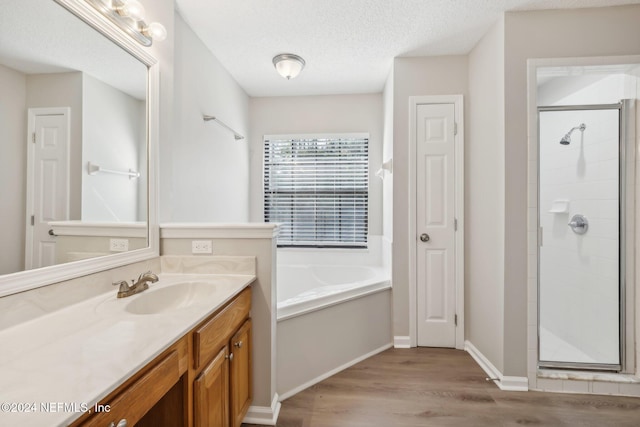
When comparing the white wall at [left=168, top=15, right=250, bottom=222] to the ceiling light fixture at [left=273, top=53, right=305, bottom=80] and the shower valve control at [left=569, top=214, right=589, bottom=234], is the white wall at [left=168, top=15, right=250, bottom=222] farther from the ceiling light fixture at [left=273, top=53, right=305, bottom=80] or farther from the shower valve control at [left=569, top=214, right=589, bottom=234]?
the shower valve control at [left=569, top=214, right=589, bottom=234]

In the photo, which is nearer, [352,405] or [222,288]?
[222,288]

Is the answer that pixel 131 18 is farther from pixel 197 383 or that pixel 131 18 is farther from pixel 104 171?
pixel 197 383

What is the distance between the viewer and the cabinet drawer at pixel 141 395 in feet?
2.25

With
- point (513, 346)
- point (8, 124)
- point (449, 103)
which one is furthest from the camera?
point (449, 103)

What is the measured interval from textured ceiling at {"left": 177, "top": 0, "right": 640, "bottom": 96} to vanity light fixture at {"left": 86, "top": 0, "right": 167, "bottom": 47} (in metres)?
0.59

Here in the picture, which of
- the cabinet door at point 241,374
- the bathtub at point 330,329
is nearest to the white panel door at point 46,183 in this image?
the cabinet door at point 241,374

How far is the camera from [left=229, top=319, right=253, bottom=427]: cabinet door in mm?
1417

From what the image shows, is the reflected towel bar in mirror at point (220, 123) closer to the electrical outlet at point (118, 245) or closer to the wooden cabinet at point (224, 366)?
the electrical outlet at point (118, 245)

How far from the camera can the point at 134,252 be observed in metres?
1.49

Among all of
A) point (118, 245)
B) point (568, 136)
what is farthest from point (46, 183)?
point (568, 136)

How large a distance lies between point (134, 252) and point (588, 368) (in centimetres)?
289

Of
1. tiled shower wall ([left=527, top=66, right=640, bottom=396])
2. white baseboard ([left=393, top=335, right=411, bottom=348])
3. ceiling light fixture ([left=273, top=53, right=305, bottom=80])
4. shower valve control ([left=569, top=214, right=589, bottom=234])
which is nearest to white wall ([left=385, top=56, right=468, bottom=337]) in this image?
white baseboard ([left=393, top=335, right=411, bottom=348])

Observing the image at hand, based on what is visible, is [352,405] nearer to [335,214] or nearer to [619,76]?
[335,214]

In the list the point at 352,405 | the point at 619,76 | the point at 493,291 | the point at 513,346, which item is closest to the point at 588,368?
the point at 513,346
